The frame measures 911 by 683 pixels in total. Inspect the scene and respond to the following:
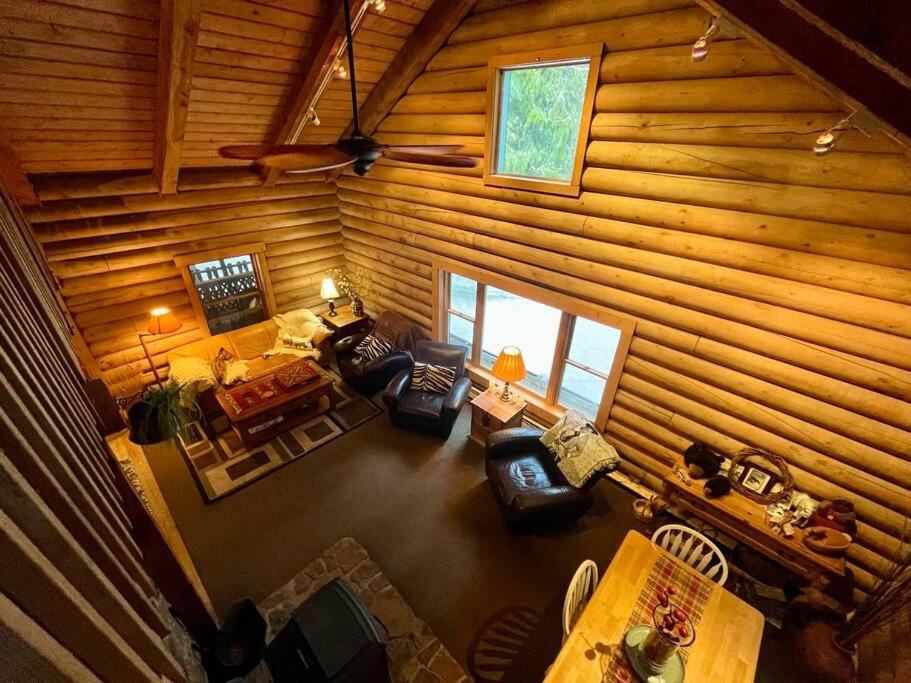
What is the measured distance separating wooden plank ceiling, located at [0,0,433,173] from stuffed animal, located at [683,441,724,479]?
4.76 m

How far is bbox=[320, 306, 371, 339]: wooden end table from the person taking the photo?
20.6 feet

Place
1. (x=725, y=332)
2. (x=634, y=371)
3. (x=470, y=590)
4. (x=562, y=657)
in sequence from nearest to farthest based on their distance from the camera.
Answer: (x=562, y=657) < (x=725, y=332) < (x=470, y=590) < (x=634, y=371)

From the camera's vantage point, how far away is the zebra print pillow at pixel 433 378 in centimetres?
498

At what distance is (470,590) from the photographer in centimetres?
331

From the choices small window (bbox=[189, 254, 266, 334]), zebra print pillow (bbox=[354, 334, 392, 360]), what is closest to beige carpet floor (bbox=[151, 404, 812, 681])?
zebra print pillow (bbox=[354, 334, 392, 360])

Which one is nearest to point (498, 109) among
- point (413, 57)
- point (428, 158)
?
point (413, 57)

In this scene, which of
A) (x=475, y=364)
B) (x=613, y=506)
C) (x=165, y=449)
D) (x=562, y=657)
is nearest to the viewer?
(x=562, y=657)

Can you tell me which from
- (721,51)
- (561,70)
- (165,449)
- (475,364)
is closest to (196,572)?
(165,449)

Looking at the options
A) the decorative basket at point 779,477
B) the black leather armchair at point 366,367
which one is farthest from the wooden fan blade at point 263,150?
the decorative basket at point 779,477

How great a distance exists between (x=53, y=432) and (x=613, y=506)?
4.32 meters

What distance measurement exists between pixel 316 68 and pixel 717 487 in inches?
201

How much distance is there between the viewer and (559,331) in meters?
4.21

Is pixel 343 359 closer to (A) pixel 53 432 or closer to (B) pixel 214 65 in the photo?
(B) pixel 214 65

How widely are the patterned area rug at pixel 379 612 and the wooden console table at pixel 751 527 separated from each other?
7.57ft
